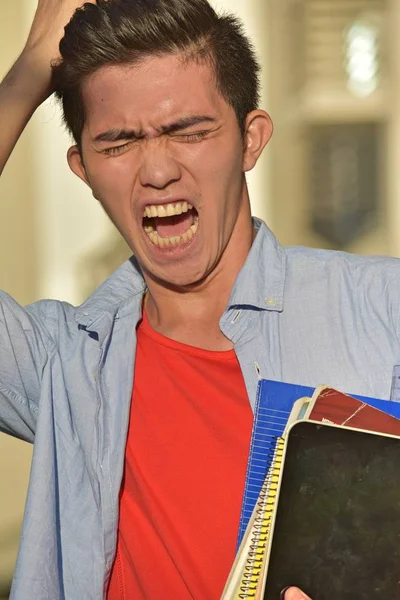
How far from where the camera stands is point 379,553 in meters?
1.69

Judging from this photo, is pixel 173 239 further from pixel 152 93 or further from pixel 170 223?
pixel 152 93

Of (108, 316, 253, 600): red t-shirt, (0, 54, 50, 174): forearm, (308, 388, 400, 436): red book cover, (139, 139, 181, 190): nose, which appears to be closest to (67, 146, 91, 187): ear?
(0, 54, 50, 174): forearm

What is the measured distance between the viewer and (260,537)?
177cm

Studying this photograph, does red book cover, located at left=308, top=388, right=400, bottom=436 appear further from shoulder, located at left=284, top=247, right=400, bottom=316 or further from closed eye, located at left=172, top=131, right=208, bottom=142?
closed eye, located at left=172, top=131, right=208, bottom=142

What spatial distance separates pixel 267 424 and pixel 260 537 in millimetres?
249

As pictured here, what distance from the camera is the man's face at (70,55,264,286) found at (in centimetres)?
229

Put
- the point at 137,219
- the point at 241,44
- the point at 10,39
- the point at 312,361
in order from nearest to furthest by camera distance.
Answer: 1. the point at 312,361
2. the point at 137,219
3. the point at 241,44
4. the point at 10,39

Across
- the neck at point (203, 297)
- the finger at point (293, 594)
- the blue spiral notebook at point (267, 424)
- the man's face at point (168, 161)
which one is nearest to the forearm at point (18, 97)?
the man's face at point (168, 161)

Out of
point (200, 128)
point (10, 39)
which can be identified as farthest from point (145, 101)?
point (10, 39)

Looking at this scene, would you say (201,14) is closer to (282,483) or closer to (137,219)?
(137,219)

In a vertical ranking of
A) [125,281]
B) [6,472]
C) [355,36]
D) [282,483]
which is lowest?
[6,472]

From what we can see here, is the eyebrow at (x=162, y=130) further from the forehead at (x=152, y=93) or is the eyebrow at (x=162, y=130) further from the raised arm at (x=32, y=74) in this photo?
the raised arm at (x=32, y=74)

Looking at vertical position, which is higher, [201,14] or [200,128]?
[201,14]

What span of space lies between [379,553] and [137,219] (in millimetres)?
937
